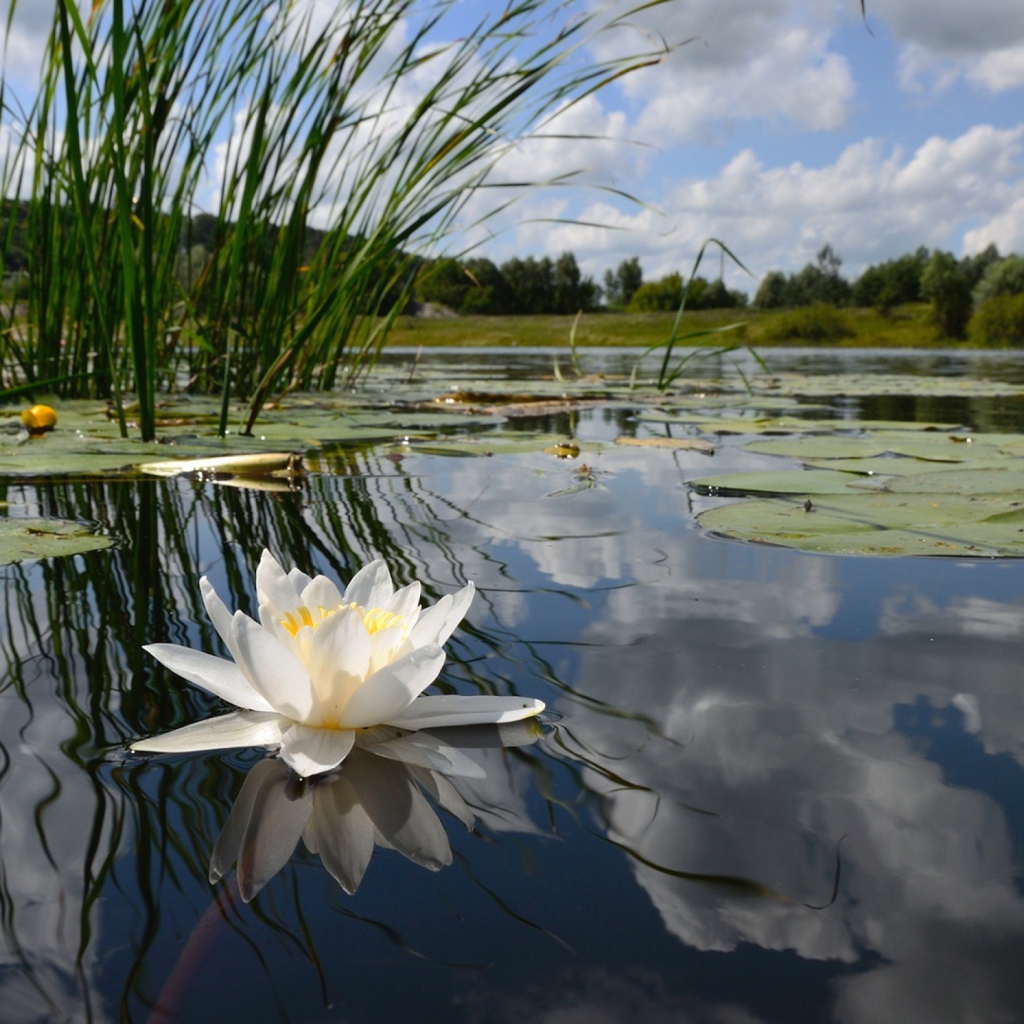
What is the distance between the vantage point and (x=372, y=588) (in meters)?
0.69

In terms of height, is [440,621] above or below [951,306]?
below

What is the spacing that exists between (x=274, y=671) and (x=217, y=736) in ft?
0.22

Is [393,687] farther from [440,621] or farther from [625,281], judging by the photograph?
[625,281]

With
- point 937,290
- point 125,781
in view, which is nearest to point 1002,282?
point 937,290

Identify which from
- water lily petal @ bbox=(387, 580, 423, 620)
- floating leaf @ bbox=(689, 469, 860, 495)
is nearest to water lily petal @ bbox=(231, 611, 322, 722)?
water lily petal @ bbox=(387, 580, 423, 620)

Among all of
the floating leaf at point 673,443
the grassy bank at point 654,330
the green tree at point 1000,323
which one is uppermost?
the green tree at point 1000,323

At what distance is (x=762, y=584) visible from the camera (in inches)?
38.4

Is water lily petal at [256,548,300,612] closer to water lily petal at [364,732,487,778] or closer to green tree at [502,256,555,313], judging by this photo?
water lily petal at [364,732,487,778]

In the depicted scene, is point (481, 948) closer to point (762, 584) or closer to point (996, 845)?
point (996, 845)

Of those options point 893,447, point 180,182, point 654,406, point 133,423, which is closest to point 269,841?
point 893,447

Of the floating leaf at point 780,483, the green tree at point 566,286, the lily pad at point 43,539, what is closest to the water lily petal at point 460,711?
the lily pad at point 43,539

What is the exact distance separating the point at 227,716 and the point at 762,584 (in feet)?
1.94

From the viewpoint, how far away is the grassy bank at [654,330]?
25.5m

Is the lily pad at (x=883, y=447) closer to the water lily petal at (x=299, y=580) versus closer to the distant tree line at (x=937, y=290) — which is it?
the water lily petal at (x=299, y=580)
